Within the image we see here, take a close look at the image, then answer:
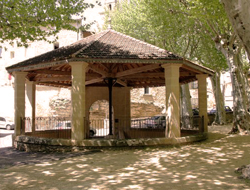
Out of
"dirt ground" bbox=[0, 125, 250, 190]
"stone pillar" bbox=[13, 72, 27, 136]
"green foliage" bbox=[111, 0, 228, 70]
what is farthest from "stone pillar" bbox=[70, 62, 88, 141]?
"green foliage" bbox=[111, 0, 228, 70]

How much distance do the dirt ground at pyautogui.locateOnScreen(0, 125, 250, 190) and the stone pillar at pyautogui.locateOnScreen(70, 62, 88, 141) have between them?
36.2 inches

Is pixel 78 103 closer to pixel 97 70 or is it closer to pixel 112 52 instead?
pixel 112 52

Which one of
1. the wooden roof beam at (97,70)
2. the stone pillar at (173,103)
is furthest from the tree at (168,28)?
the stone pillar at (173,103)

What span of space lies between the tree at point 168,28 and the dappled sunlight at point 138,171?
31.5ft

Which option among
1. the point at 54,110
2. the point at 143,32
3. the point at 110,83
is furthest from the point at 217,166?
the point at 54,110

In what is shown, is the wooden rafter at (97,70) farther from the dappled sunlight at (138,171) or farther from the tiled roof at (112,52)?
the dappled sunlight at (138,171)

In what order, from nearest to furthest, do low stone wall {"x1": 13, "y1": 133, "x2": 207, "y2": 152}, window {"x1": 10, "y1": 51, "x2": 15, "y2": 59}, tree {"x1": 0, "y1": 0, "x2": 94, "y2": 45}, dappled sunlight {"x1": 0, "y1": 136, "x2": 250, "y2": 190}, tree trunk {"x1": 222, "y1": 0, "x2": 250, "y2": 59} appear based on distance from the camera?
tree trunk {"x1": 222, "y1": 0, "x2": 250, "y2": 59}, dappled sunlight {"x1": 0, "y1": 136, "x2": 250, "y2": 190}, low stone wall {"x1": 13, "y1": 133, "x2": 207, "y2": 152}, tree {"x1": 0, "y1": 0, "x2": 94, "y2": 45}, window {"x1": 10, "y1": 51, "x2": 15, "y2": 59}

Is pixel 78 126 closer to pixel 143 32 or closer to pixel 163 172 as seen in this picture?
pixel 163 172

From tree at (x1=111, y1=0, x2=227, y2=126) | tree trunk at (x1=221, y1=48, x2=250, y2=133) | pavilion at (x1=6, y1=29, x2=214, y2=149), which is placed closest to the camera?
pavilion at (x1=6, y1=29, x2=214, y2=149)

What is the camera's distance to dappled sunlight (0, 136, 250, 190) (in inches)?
215

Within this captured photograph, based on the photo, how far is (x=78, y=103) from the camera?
9.86 metres

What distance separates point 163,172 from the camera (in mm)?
6453

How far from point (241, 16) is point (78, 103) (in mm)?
6564

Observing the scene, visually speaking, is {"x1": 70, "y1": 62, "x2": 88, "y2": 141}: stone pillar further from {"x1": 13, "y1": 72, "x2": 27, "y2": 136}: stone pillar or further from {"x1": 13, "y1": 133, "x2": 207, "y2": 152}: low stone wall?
{"x1": 13, "y1": 72, "x2": 27, "y2": 136}: stone pillar
